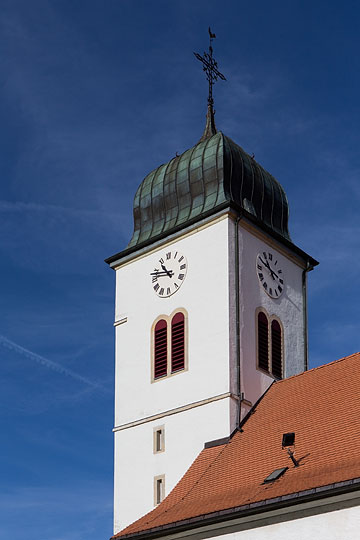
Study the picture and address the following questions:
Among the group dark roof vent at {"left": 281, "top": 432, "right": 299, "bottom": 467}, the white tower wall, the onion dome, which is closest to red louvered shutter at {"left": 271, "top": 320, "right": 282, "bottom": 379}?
the white tower wall

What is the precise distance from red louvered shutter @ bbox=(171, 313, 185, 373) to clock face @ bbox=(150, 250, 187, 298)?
0.81m

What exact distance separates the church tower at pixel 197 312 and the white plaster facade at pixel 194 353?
0.09 ft

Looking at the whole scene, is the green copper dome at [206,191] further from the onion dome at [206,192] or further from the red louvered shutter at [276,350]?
the red louvered shutter at [276,350]

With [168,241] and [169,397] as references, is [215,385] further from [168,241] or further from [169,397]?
[168,241]

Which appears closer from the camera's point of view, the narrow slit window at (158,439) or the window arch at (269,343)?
the narrow slit window at (158,439)

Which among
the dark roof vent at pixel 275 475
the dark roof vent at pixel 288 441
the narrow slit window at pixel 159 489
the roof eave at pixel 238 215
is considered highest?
the roof eave at pixel 238 215

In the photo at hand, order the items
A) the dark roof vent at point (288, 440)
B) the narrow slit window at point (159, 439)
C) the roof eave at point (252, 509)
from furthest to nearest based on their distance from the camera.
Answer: the narrow slit window at point (159, 439) < the dark roof vent at point (288, 440) < the roof eave at point (252, 509)

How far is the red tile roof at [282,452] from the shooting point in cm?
2036

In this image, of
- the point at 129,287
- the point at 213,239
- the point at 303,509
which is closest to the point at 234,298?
the point at 213,239

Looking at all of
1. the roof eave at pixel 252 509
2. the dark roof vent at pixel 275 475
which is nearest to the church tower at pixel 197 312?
the dark roof vent at pixel 275 475

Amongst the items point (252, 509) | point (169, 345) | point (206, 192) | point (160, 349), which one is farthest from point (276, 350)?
point (252, 509)

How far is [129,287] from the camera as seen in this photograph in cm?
2828

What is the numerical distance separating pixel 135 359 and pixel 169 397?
6.09 feet

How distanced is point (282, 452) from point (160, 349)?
5.69 metres
